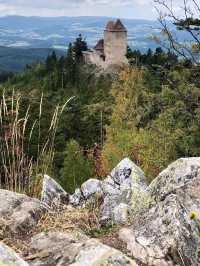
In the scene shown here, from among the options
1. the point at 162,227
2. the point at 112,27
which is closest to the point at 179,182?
the point at 162,227

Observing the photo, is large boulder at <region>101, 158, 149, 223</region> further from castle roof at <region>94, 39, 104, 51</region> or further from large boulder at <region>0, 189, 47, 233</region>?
castle roof at <region>94, 39, 104, 51</region>

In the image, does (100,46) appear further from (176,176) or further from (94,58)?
(176,176)

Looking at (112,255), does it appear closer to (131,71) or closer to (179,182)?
(179,182)

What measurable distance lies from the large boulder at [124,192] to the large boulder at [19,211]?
630mm

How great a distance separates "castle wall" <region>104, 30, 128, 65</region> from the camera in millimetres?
84562

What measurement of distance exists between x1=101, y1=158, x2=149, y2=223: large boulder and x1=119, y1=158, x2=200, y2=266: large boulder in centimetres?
38

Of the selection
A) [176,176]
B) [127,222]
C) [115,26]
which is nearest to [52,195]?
[127,222]

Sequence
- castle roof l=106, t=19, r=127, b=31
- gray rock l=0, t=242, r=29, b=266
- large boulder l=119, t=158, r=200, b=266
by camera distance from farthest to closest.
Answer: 1. castle roof l=106, t=19, r=127, b=31
2. large boulder l=119, t=158, r=200, b=266
3. gray rock l=0, t=242, r=29, b=266

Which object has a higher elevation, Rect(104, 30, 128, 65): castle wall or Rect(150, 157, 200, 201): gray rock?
Rect(150, 157, 200, 201): gray rock

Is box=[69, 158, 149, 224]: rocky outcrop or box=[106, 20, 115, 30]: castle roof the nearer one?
box=[69, 158, 149, 224]: rocky outcrop

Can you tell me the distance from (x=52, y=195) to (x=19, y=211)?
0.85 metres

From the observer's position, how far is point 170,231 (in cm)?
381

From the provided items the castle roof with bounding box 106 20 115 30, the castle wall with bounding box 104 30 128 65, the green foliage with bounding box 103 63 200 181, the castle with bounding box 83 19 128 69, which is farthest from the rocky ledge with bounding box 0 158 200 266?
the castle roof with bounding box 106 20 115 30

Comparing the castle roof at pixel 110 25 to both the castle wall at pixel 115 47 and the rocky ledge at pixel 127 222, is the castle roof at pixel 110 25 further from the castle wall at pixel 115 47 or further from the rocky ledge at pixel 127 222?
the rocky ledge at pixel 127 222
